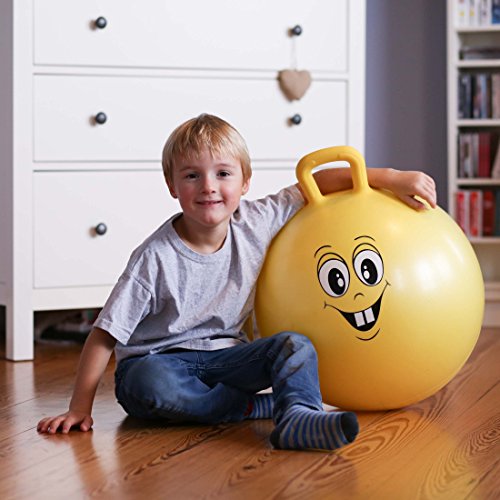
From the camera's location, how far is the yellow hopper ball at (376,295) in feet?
5.21

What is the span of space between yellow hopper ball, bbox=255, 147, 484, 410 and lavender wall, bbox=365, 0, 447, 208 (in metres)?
1.60

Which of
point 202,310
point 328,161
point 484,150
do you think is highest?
point 484,150

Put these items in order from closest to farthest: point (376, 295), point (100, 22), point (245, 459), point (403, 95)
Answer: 1. point (245, 459)
2. point (376, 295)
3. point (100, 22)
4. point (403, 95)

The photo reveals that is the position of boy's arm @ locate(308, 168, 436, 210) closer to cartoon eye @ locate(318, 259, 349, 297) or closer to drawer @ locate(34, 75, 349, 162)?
cartoon eye @ locate(318, 259, 349, 297)

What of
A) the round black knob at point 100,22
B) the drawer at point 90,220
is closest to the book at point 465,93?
the drawer at point 90,220

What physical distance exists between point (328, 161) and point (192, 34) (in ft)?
2.93

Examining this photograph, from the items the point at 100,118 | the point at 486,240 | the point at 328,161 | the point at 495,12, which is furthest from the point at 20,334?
the point at 495,12

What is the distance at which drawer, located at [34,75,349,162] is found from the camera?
2.36 metres

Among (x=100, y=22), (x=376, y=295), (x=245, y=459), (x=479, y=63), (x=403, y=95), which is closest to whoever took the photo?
(x=245, y=459)

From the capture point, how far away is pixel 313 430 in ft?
4.80

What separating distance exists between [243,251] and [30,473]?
0.58 meters

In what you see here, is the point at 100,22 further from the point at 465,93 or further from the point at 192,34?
the point at 465,93

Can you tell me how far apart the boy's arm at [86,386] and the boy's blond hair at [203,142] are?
0.33 metres

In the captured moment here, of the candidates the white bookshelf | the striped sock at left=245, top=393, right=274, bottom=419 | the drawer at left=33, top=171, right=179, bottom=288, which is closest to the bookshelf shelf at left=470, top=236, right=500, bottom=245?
the white bookshelf
